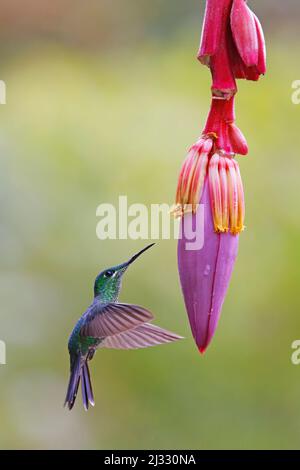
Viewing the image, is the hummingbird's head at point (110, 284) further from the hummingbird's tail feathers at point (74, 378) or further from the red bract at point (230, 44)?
the red bract at point (230, 44)

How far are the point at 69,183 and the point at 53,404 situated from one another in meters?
0.44

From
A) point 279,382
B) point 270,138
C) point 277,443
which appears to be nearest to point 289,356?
point 279,382

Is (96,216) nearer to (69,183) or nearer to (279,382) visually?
(69,183)

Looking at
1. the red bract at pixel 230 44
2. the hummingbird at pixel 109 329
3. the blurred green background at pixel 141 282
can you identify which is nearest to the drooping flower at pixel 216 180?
the red bract at pixel 230 44

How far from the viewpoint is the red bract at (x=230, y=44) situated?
2.15 feet

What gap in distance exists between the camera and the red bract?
2.15 feet

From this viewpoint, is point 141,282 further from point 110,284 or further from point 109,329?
point 109,329

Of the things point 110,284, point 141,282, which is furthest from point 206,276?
point 141,282

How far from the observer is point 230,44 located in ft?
2.24

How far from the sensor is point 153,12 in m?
2.22

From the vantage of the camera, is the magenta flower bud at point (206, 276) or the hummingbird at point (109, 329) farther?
the hummingbird at point (109, 329)

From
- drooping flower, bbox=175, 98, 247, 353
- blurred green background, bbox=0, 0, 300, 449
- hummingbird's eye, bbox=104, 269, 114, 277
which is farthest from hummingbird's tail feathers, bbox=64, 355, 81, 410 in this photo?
blurred green background, bbox=0, 0, 300, 449

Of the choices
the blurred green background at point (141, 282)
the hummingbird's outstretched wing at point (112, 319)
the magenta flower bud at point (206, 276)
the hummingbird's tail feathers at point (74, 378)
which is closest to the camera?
the magenta flower bud at point (206, 276)

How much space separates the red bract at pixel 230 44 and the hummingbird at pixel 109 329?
0.18m
